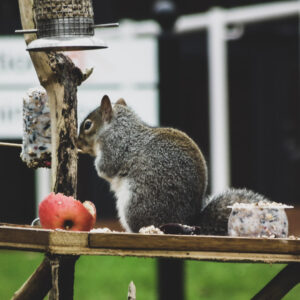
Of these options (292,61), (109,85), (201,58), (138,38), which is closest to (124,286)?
(109,85)

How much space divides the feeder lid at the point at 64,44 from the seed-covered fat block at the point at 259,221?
0.83 meters

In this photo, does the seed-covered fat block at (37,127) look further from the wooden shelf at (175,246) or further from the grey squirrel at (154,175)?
the wooden shelf at (175,246)

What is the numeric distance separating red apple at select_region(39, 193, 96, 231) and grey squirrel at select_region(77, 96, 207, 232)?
0.50 m

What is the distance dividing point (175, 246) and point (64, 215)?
0.49 m

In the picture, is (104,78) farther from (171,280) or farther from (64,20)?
(64,20)

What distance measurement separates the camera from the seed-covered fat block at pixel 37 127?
13.5 ft

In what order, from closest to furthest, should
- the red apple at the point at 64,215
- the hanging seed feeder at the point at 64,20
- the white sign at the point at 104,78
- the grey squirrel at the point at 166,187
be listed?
the red apple at the point at 64,215 < the hanging seed feeder at the point at 64,20 < the grey squirrel at the point at 166,187 < the white sign at the point at 104,78

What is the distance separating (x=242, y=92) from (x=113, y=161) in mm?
7374

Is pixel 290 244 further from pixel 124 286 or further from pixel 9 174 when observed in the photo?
pixel 9 174

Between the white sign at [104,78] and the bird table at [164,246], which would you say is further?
the white sign at [104,78]

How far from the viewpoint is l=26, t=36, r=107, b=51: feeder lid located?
141 inches

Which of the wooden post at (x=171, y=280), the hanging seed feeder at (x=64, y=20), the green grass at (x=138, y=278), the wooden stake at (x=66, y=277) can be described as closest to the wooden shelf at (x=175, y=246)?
the wooden stake at (x=66, y=277)

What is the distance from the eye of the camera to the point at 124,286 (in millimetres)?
7438

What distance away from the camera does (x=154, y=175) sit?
157 inches
